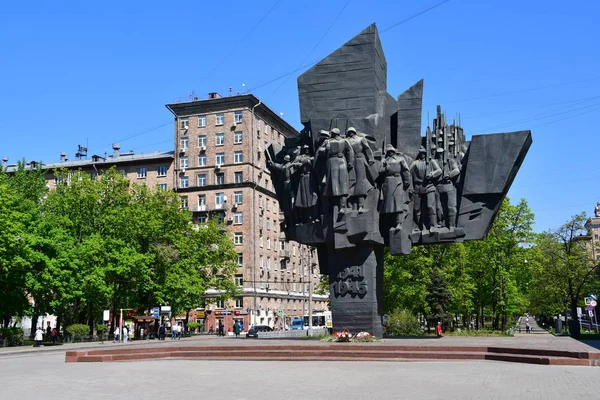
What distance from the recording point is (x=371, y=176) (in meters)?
27.7

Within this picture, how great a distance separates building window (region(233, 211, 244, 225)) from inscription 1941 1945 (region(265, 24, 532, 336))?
4349cm

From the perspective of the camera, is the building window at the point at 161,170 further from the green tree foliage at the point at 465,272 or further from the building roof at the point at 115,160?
the green tree foliage at the point at 465,272

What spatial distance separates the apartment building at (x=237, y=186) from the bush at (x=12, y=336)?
29.1m

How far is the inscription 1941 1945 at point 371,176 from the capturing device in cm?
2752

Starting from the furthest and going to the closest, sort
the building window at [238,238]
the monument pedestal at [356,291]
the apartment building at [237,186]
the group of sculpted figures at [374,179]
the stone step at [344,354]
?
the building window at [238,238], the apartment building at [237,186], the monument pedestal at [356,291], the group of sculpted figures at [374,179], the stone step at [344,354]

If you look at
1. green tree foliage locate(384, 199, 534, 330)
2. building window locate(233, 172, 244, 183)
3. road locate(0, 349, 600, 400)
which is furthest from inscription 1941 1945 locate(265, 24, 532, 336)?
building window locate(233, 172, 244, 183)

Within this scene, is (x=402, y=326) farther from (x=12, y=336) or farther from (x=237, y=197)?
(x=237, y=197)

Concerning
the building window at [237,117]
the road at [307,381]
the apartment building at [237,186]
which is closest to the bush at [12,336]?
the road at [307,381]

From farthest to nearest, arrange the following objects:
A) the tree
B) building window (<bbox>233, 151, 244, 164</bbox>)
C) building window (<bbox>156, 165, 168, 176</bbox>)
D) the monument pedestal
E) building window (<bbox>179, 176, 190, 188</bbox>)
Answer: building window (<bbox>156, 165, 168, 176</bbox>) < building window (<bbox>179, 176, 190, 188</bbox>) < building window (<bbox>233, 151, 244, 164</bbox>) < the tree < the monument pedestal

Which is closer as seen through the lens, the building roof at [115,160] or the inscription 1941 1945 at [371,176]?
the inscription 1941 1945 at [371,176]

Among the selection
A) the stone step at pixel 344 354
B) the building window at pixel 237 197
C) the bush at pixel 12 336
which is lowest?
the stone step at pixel 344 354

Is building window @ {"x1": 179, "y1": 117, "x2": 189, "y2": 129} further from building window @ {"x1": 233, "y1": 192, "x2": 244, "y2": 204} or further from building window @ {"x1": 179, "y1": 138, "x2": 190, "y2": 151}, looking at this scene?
building window @ {"x1": 233, "y1": 192, "x2": 244, "y2": 204}

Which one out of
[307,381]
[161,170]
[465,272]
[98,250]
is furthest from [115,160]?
[307,381]

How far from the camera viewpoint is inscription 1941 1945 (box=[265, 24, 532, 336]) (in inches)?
1083
